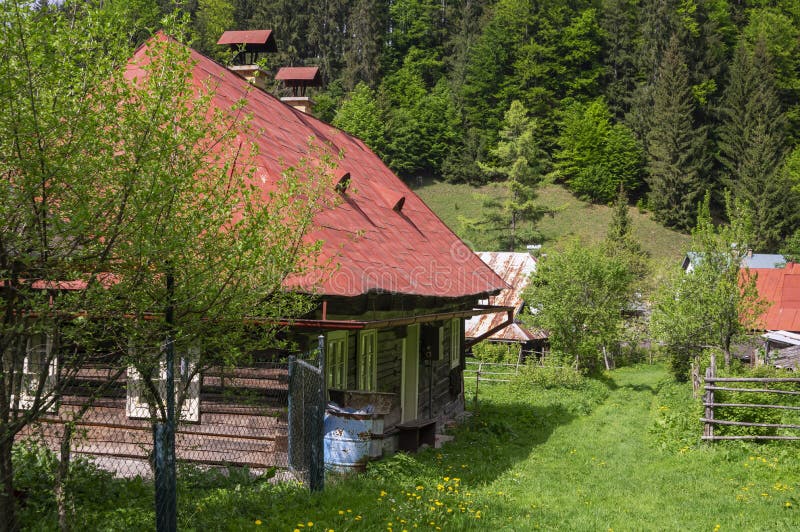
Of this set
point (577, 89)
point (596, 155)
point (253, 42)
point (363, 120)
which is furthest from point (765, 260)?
point (253, 42)

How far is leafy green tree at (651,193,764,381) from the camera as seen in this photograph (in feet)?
64.7

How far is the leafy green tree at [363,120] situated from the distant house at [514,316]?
31.1m

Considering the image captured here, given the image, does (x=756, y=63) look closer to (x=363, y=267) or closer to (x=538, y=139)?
(x=538, y=139)

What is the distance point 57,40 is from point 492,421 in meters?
13.1

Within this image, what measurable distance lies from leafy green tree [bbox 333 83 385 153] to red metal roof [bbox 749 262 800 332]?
3697 centimetres

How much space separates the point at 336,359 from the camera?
10.5 m

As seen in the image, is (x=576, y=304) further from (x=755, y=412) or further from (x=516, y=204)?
(x=516, y=204)

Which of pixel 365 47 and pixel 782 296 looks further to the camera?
pixel 365 47

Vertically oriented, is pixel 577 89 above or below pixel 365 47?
below

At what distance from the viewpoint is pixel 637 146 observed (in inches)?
2594

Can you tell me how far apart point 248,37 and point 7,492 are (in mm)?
14222

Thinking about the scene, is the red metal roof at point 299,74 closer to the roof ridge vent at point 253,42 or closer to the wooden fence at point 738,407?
the roof ridge vent at point 253,42

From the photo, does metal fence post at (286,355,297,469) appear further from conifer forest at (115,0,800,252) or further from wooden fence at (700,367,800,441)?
conifer forest at (115,0,800,252)

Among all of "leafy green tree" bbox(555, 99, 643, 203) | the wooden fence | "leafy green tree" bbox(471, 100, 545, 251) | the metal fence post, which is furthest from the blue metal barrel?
"leafy green tree" bbox(555, 99, 643, 203)
